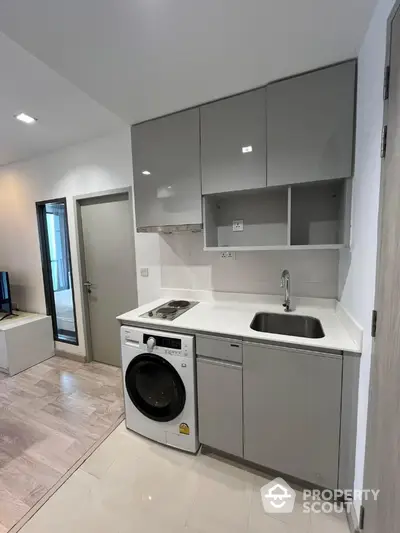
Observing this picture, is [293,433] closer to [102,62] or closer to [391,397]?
[391,397]

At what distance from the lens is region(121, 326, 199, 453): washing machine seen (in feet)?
5.37

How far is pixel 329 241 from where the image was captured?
181 centimetres

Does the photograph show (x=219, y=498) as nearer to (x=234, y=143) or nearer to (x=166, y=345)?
(x=166, y=345)

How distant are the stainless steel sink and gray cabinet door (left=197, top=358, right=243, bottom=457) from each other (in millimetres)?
419

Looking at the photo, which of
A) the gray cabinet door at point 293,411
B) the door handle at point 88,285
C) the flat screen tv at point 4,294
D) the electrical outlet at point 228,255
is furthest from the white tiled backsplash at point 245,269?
the flat screen tv at point 4,294

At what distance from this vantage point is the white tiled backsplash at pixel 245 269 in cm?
190

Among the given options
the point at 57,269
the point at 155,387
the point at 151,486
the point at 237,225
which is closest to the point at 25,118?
the point at 57,269

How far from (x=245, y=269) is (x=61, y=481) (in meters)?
1.98

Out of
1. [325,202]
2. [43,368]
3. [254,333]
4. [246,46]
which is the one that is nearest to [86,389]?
[43,368]

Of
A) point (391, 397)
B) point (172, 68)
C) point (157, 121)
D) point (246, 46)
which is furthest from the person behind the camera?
point (157, 121)

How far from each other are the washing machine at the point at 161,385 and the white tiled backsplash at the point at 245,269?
0.77 metres

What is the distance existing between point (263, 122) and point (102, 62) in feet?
3.32

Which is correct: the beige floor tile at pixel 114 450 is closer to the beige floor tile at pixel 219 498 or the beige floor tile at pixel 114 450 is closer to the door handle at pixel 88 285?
the beige floor tile at pixel 219 498

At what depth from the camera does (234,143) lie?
1672mm
